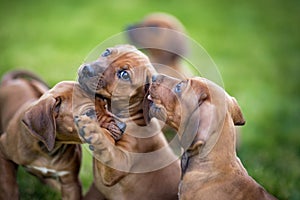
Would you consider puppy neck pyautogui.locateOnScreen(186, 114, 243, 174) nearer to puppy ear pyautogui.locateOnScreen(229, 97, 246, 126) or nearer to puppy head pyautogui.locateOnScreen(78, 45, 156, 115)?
puppy ear pyautogui.locateOnScreen(229, 97, 246, 126)

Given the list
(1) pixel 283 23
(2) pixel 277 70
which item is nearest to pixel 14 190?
(2) pixel 277 70

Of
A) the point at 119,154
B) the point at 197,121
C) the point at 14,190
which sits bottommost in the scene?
the point at 14,190

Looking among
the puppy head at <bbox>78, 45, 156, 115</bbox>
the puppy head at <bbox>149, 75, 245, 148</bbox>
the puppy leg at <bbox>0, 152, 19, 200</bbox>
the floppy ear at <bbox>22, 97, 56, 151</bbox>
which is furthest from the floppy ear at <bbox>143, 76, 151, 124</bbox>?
the puppy leg at <bbox>0, 152, 19, 200</bbox>

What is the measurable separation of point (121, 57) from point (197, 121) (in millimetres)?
977

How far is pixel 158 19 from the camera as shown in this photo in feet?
29.8

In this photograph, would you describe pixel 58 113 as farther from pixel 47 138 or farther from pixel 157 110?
pixel 157 110

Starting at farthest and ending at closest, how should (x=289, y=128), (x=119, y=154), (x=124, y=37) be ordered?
(x=289, y=128) < (x=124, y=37) < (x=119, y=154)

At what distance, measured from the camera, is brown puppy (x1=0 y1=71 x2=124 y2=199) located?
17.5 feet

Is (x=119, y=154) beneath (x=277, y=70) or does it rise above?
above

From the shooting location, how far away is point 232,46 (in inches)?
498

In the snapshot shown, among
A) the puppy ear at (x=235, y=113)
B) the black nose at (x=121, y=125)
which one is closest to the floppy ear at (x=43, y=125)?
the black nose at (x=121, y=125)

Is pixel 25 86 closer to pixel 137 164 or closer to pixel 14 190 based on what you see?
pixel 14 190

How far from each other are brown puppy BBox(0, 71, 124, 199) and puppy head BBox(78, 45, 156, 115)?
163 millimetres

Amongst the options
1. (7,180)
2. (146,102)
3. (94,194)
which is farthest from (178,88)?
(7,180)
